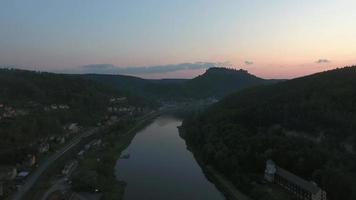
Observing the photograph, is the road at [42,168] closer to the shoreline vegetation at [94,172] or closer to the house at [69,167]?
the shoreline vegetation at [94,172]

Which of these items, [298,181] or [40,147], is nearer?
[298,181]

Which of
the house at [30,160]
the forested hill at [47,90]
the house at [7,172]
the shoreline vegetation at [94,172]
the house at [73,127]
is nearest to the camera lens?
the shoreline vegetation at [94,172]

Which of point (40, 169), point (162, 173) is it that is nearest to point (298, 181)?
point (162, 173)

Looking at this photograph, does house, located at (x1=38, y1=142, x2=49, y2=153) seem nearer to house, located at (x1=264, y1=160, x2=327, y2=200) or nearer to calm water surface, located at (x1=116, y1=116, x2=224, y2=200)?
calm water surface, located at (x1=116, y1=116, x2=224, y2=200)

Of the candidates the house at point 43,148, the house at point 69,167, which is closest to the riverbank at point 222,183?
the house at point 69,167

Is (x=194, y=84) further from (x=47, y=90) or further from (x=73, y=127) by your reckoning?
(x=73, y=127)

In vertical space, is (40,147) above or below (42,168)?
above

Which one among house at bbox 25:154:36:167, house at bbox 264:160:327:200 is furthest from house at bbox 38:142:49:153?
house at bbox 264:160:327:200
